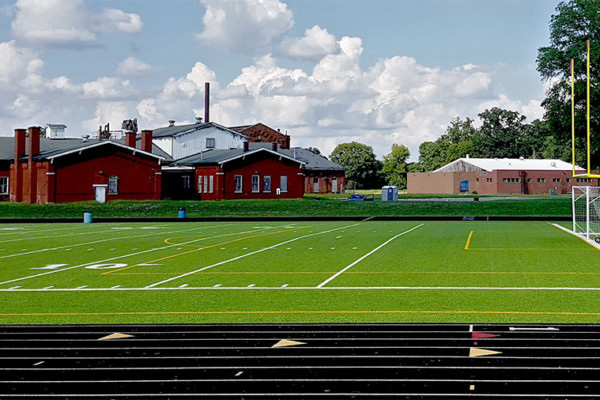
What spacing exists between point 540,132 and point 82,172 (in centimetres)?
4028

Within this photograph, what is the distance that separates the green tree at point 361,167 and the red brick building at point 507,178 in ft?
49.4

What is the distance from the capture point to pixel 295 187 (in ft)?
243

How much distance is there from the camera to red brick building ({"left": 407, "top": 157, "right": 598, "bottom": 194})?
345 ft

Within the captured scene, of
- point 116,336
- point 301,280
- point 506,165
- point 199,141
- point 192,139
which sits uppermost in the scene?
point 192,139

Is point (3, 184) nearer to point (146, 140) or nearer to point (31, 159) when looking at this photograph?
point (31, 159)

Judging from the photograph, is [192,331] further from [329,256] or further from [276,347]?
[329,256]

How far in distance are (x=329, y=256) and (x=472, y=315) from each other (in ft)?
35.2

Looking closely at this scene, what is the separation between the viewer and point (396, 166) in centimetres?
13838

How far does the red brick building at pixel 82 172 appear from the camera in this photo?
2394 inches

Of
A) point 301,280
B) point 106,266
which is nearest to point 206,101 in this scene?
point 106,266

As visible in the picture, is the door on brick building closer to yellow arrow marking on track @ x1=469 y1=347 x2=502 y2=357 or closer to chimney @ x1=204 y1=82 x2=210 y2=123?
chimney @ x1=204 y1=82 x2=210 y2=123

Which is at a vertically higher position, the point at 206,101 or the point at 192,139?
the point at 206,101

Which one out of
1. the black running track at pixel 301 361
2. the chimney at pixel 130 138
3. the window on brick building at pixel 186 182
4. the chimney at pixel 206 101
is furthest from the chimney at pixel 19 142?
the black running track at pixel 301 361

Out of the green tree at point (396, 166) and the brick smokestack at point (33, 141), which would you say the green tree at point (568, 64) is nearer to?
the brick smokestack at point (33, 141)
